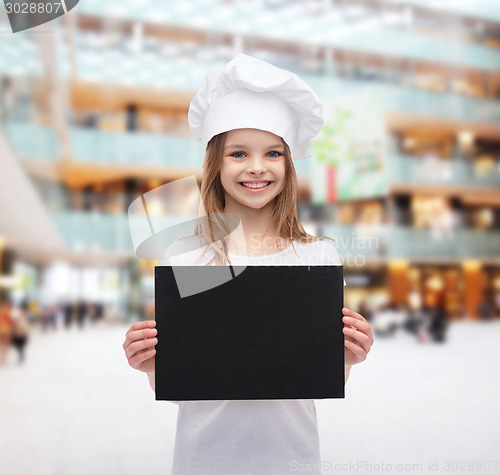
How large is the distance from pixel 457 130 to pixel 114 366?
637 cm

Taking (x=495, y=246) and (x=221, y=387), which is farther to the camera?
(x=495, y=246)

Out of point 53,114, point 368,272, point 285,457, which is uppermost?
point 53,114

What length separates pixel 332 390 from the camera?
73 centimetres

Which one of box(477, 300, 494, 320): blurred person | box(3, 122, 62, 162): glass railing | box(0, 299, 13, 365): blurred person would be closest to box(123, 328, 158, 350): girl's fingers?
box(3, 122, 62, 162): glass railing

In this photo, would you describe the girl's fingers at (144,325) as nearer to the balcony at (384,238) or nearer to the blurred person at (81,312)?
the balcony at (384,238)

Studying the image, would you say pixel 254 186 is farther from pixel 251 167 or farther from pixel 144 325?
pixel 144 325

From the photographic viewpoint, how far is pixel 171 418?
347cm

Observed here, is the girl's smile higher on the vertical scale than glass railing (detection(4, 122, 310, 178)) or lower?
lower

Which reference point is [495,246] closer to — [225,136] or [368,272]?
[368,272]

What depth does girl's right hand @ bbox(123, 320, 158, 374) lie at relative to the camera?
0.72 metres

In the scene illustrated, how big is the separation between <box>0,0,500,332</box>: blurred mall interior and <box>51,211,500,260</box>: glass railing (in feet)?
0.08

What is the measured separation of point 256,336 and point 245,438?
0.17 m

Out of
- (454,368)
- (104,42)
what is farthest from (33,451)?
(104,42)

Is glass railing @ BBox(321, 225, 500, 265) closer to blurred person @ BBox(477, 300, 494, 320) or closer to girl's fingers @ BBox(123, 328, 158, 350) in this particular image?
blurred person @ BBox(477, 300, 494, 320)
